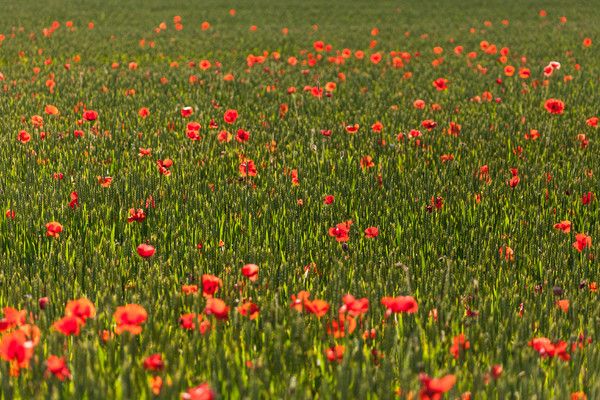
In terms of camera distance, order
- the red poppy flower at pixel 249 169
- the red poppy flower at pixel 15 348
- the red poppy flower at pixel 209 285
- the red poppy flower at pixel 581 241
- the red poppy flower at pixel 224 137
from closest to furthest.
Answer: the red poppy flower at pixel 15 348 < the red poppy flower at pixel 209 285 < the red poppy flower at pixel 581 241 < the red poppy flower at pixel 249 169 < the red poppy flower at pixel 224 137

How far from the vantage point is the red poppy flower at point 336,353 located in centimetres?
184

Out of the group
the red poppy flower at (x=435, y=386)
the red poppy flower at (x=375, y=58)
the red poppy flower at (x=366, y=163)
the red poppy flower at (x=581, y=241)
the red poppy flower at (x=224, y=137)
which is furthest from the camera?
the red poppy flower at (x=375, y=58)

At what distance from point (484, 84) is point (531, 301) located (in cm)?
649

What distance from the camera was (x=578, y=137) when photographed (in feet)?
16.2

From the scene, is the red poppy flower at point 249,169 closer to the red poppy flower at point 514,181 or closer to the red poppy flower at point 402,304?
the red poppy flower at point 514,181

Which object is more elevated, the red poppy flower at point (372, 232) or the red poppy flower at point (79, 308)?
the red poppy flower at point (79, 308)

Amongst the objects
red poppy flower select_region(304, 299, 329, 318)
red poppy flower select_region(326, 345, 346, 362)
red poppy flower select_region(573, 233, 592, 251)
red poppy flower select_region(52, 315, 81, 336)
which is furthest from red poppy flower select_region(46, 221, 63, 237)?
red poppy flower select_region(573, 233, 592, 251)

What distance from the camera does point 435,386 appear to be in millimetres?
1399

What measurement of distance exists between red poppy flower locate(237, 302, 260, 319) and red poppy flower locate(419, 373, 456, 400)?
0.66m

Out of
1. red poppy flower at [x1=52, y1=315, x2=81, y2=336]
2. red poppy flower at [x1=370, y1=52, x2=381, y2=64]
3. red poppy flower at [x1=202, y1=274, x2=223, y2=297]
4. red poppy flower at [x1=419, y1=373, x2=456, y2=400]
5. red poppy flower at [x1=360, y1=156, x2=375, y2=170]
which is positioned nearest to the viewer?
red poppy flower at [x1=419, y1=373, x2=456, y2=400]

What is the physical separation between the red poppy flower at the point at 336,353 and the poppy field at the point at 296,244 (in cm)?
2

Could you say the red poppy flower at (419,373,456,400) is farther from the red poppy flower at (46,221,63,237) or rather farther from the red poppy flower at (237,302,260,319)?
the red poppy flower at (46,221,63,237)

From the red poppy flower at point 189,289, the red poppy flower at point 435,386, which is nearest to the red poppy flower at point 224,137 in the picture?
the red poppy flower at point 189,289

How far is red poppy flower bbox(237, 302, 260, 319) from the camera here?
199cm
